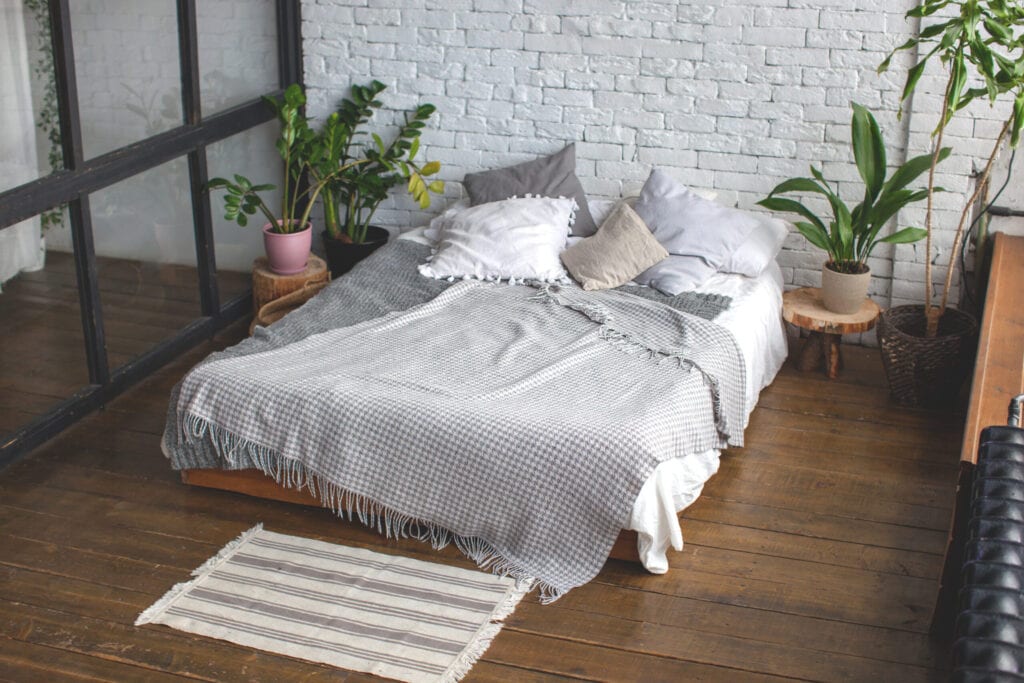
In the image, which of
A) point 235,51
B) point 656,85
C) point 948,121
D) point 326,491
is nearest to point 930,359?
point 948,121

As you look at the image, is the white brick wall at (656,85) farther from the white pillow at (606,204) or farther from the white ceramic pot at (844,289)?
the white ceramic pot at (844,289)

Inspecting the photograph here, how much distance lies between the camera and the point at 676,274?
460 cm

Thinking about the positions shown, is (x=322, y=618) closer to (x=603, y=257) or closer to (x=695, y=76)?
(x=603, y=257)

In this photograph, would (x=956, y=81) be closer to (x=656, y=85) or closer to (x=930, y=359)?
(x=930, y=359)

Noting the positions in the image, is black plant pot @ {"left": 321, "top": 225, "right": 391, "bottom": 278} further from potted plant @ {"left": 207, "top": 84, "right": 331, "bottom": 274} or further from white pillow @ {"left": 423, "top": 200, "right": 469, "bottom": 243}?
white pillow @ {"left": 423, "top": 200, "right": 469, "bottom": 243}

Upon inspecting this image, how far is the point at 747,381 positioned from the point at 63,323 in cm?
251

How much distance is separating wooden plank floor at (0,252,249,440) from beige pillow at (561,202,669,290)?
67.1 inches

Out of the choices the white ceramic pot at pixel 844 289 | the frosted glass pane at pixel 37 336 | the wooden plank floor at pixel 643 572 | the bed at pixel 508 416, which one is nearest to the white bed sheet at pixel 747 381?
the bed at pixel 508 416

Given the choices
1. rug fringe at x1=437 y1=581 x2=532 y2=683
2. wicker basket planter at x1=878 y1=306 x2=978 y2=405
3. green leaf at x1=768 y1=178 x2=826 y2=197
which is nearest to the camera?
rug fringe at x1=437 y1=581 x2=532 y2=683

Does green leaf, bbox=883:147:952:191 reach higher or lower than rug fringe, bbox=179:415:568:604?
higher

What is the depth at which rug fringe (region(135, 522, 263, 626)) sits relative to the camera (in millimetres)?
3213

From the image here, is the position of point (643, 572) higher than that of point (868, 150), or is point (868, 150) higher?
point (868, 150)

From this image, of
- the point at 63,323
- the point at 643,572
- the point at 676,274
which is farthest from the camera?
the point at 676,274

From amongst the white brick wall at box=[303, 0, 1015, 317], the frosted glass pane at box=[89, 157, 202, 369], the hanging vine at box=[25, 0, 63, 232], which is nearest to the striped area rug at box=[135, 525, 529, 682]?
the frosted glass pane at box=[89, 157, 202, 369]
